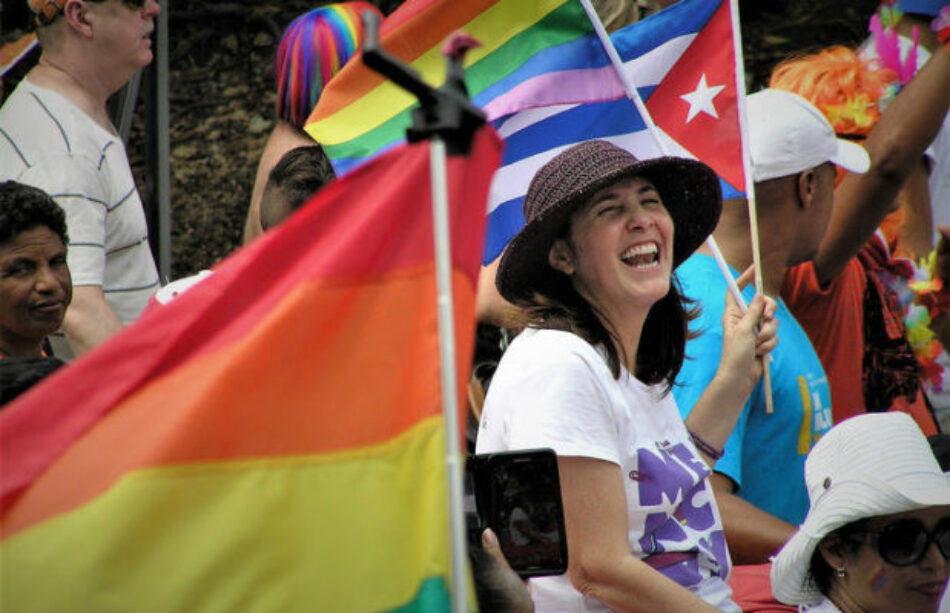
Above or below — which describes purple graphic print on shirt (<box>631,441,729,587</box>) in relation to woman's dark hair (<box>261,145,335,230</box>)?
below

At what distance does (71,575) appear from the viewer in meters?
1.87

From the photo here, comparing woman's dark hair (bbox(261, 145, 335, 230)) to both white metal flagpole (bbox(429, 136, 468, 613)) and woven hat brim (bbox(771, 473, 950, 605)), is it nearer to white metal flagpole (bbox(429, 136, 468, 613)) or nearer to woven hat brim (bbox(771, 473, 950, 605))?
woven hat brim (bbox(771, 473, 950, 605))

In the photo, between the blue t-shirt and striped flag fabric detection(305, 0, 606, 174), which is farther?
striped flag fabric detection(305, 0, 606, 174)

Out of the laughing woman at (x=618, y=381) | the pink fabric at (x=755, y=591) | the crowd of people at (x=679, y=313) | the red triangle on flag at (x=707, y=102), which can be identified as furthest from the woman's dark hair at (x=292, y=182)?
the pink fabric at (x=755, y=591)

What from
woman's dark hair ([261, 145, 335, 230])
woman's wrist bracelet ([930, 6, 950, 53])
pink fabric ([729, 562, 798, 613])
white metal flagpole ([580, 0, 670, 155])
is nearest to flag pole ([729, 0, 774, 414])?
white metal flagpole ([580, 0, 670, 155])

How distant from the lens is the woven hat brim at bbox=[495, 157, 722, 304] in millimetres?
3268

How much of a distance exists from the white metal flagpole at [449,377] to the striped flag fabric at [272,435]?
1.1 inches

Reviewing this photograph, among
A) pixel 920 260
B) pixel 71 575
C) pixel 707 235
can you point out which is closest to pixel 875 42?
pixel 920 260

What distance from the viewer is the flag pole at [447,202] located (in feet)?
6.12

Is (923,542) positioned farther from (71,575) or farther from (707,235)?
(71,575)

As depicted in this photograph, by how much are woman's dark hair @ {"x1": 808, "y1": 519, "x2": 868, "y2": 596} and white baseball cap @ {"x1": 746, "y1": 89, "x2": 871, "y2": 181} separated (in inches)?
53.7

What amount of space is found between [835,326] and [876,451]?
138 cm

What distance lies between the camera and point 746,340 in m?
3.60

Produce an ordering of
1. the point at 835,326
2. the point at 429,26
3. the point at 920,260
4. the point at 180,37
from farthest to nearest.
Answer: the point at 180,37, the point at 920,260, the point at 835,326, the point at 429,26
